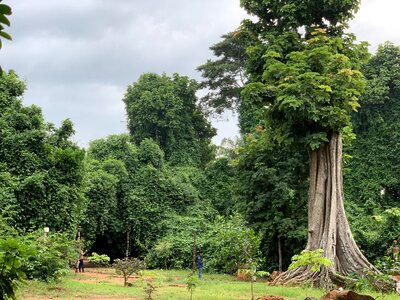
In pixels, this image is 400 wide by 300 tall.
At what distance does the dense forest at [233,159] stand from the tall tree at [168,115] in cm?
7

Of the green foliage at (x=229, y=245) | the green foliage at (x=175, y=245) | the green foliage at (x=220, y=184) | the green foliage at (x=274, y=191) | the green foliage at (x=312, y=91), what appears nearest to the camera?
the green foliage at (x=312, y=91)

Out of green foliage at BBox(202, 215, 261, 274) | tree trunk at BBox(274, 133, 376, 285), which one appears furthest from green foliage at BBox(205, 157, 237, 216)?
tree trunk at BBox(274, 133, 376, 285)

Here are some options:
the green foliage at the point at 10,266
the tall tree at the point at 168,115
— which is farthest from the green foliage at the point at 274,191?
the green foliage at the point at 10,266

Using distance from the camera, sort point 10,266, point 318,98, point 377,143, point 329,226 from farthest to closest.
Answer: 1. point 377,143
2. point 329,226
3. point 318,98
4. point 10,266

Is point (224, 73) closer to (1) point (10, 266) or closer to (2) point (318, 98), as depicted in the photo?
(2) point (318, 98)

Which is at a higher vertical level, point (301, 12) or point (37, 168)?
point (301, 12)

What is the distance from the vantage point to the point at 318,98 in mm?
11852

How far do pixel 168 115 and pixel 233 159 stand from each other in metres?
7.64

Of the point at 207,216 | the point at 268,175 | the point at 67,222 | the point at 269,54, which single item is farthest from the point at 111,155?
the point at 269,54

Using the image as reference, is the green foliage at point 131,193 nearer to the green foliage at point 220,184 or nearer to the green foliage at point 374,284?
the green foliage at point 220,184

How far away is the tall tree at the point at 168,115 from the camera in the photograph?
26.7 m

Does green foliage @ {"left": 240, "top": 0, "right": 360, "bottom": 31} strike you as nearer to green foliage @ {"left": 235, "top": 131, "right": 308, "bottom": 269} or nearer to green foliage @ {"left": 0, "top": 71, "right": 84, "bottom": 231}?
green foliage @ {"left": 235, "top": 131, "right": 308, "bottom": 269}

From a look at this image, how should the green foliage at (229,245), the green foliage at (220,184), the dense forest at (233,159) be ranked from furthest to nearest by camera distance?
1. the green foliage at (220,184)
2. the green foliage at (229,245)
3. the dense forest at (233,159)

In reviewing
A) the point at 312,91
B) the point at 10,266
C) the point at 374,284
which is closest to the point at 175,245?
the point at 312,91
